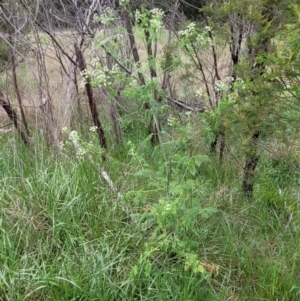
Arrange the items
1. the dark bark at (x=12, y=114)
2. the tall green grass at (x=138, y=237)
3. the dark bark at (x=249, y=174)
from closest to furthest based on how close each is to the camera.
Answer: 1. the tall green grass at (x=138, y=237)
2. the dark bark at (x=249, y=174)
3. the dark bark at (x=12, y=114)

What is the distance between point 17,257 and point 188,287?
1.10 metres

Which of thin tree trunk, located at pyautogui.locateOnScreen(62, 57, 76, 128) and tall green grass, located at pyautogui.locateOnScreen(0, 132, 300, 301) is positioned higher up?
thin tree trunk, located at pyautogui.locateOnScreen(62, 57, 76, 128)

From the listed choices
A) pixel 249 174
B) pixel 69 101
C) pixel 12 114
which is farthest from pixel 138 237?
pixel 12 114

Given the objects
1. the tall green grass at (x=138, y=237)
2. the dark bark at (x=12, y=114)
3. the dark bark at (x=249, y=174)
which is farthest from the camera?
the dark bark at (x=12, y=114)

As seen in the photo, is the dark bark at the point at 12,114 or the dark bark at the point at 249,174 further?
the dark bark at the point at 12,114

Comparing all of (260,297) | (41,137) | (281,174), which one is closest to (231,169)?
(281,174)

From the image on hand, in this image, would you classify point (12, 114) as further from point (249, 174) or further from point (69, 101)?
point (249, 174)

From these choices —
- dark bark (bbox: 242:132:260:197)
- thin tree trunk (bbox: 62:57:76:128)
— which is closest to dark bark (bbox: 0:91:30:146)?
thin tree trunk (bbox: 62:57:76:128)

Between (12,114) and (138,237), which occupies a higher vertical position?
(12,114)

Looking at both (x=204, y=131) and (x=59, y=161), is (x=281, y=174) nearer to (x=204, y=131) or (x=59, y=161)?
(x=204, y=131)

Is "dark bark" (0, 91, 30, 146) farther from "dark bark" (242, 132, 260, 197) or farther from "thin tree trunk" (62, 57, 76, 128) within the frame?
"dark bark" (242, 132, 260, 197)

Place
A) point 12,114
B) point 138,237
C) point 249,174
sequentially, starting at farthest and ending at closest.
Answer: point 12,114 → point 249,174 → point 138,237

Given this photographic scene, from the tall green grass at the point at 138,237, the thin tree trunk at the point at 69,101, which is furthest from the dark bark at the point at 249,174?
the thin tree trunk at the point at 69,101

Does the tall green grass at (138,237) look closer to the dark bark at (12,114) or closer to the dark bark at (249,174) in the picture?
the dark bark at (249,174)
